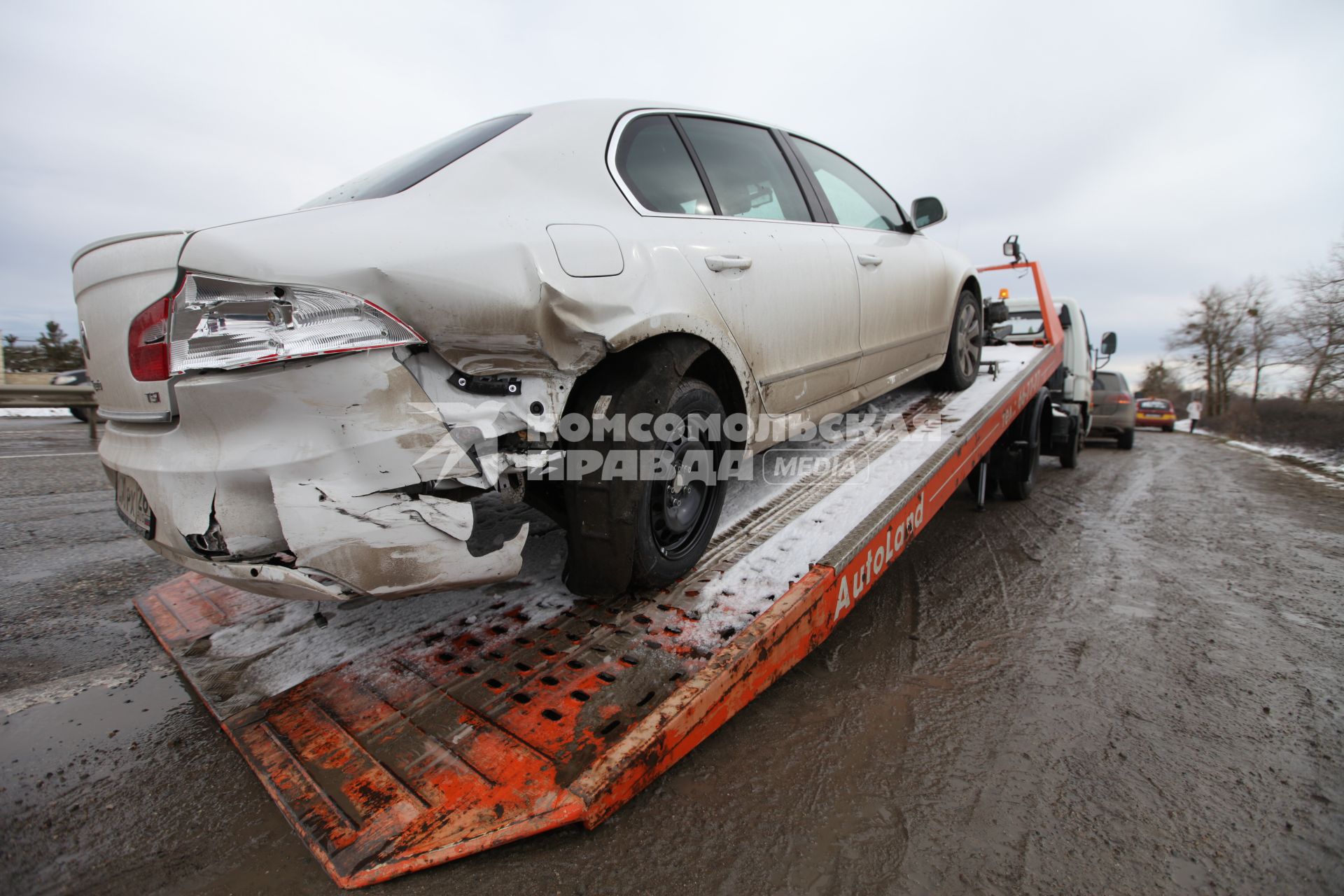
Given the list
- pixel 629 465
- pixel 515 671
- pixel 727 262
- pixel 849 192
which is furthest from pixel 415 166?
pixel 849 192

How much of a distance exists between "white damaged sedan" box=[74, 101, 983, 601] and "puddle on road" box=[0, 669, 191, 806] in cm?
71

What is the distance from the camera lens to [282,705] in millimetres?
1899

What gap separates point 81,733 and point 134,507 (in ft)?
2.76

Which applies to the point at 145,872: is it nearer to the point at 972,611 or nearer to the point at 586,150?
the point at 586,150

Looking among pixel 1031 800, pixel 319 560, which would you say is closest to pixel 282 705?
pixel 319 560

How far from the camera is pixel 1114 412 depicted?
10.7 metres

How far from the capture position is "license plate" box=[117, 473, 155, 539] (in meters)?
1.61

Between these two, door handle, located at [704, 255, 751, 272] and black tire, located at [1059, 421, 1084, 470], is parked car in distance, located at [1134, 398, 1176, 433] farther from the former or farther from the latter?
door handle, located at [704, 255, 751, 272]

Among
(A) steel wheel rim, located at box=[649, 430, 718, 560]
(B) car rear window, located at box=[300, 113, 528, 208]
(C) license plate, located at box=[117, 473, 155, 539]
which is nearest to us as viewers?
(C) license plate, located at box=[117, 473, 155, 539]

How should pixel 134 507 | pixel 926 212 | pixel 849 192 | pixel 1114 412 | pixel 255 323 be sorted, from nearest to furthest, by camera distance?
pixel 255 323 < pixel 134 507 < pixel 849 192 < pixel 926 212 < pixel 1114 412

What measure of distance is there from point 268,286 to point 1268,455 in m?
14.5

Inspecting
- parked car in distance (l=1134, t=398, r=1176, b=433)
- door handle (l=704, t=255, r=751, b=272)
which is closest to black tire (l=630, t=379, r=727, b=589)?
door handle (l=704, t=255, r=751, b=272)

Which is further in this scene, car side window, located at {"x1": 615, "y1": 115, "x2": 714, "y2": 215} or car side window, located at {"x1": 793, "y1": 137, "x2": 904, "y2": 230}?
car side window, located at {"x1": 793, "y1": 137, "x2": 904, "y2": 230}

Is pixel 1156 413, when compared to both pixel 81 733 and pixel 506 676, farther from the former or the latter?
pixel 81 733
